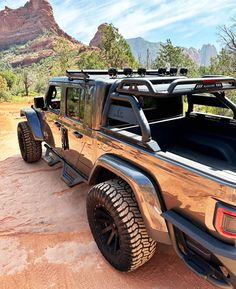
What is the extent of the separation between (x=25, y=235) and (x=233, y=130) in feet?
9.12

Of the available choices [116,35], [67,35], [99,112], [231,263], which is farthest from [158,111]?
[67,35]

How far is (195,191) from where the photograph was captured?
1866 millimetres

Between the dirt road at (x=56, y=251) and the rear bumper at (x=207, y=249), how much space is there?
1.92 feet

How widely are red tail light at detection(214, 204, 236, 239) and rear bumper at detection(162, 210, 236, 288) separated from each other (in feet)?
0.30

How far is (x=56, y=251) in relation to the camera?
2.96 metres

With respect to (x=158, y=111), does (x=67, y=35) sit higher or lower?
higher

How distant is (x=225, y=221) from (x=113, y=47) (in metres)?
21.4

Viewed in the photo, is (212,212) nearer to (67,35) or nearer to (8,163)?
(8,163)

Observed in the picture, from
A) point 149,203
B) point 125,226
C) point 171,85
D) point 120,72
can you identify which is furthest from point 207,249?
point 120,72

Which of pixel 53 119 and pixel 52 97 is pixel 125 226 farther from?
pixel 52 97

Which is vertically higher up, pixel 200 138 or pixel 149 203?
pixel 200 138

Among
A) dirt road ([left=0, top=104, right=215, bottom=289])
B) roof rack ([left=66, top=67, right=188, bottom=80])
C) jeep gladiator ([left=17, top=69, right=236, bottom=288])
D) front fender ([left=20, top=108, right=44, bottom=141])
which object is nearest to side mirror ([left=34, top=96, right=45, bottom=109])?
jeep gladiator ([left=17, top=69, right=236, bottom=288])

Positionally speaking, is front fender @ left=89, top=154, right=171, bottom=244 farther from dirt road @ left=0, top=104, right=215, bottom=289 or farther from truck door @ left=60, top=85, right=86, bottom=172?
truck door @ left=60, top=85, right=86, bottom=172

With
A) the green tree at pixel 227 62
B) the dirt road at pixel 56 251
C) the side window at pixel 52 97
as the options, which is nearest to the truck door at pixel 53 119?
the side window at pixel 52 97
